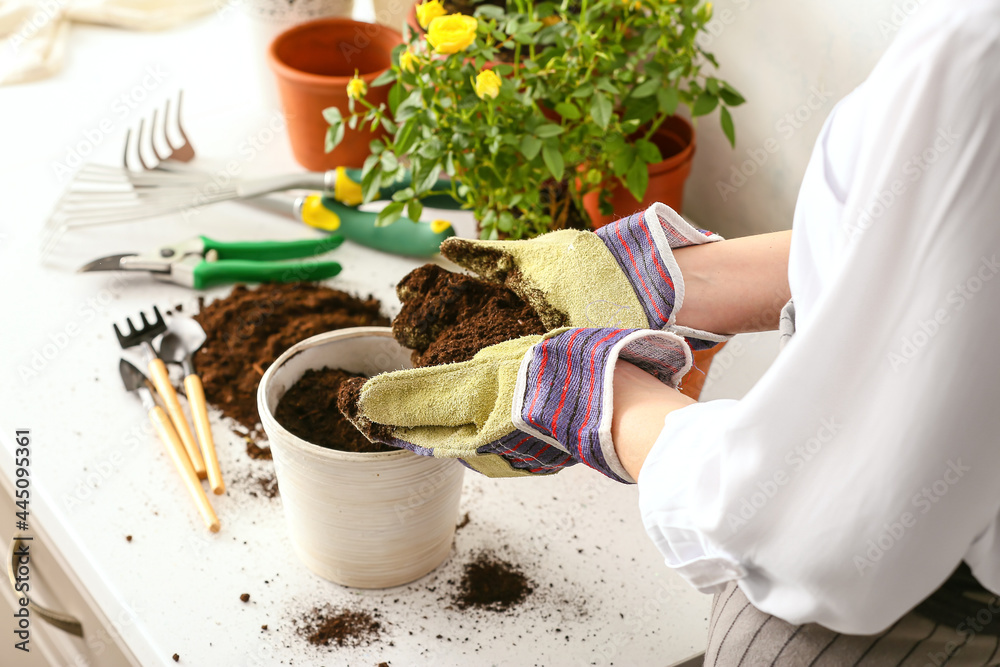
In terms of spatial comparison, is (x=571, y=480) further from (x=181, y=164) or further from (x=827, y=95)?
(x=181, y=164)

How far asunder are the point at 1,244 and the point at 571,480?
0.67 meters

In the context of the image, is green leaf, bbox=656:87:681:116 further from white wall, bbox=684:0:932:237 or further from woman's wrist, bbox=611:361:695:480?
woman's wrist, bbox=611:361:695:480

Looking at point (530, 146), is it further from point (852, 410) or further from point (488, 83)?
point (852, 410)

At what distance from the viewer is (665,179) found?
31.7 inches

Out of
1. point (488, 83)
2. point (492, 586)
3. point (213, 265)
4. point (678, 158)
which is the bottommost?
point (492, 586)

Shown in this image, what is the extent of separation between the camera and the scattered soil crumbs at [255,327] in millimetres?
726

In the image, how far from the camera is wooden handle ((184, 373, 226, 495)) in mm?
650

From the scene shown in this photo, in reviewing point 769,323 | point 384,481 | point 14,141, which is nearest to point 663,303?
point 769,323

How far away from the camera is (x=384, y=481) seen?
1.68ft

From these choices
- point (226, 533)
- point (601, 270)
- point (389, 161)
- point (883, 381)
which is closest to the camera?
point (883, 381)

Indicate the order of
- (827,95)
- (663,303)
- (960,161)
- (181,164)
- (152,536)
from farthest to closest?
1. (181,164)
2. (827,95)
3. (152,536)
4. (663,303)
5. (960,161)

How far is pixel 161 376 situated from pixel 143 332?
0.23ft

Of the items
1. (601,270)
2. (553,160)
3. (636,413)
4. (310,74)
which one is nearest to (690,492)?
(636,413)

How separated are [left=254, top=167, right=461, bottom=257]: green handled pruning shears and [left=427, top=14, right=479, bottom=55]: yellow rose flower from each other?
0.66 feet
